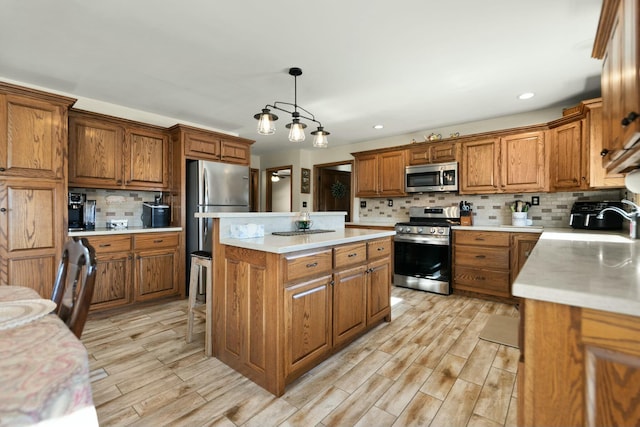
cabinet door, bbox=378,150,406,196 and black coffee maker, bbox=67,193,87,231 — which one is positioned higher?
cabinet door, bbox=378,150,406,196

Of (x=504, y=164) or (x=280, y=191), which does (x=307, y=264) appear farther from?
(x=280, y=191)

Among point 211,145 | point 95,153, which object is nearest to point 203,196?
point 211,145

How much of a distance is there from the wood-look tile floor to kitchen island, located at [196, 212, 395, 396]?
5.6 inches

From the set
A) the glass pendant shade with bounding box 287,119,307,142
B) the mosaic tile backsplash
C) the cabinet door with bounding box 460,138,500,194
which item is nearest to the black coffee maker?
the glass pendant shade with bounding box 287,119,307,142

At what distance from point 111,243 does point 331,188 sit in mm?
4189

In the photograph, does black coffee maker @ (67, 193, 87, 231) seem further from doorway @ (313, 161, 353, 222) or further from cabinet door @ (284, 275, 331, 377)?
doorway @ (313, 161, 353, 222)

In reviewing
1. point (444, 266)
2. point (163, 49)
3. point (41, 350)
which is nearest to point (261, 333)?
point (41, 350)

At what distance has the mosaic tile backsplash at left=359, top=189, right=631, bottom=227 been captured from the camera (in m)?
3.53

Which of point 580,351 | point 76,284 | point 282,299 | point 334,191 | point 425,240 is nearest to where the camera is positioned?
point 580,351

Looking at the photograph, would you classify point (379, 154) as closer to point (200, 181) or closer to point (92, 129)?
point (200, 181)

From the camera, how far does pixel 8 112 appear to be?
Result: 2.45 metres

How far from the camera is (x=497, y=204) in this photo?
4.02m

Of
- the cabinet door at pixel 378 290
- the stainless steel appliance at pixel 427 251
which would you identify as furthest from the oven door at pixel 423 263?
the cabinet door at pixel 378 290

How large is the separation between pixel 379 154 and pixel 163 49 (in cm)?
335
